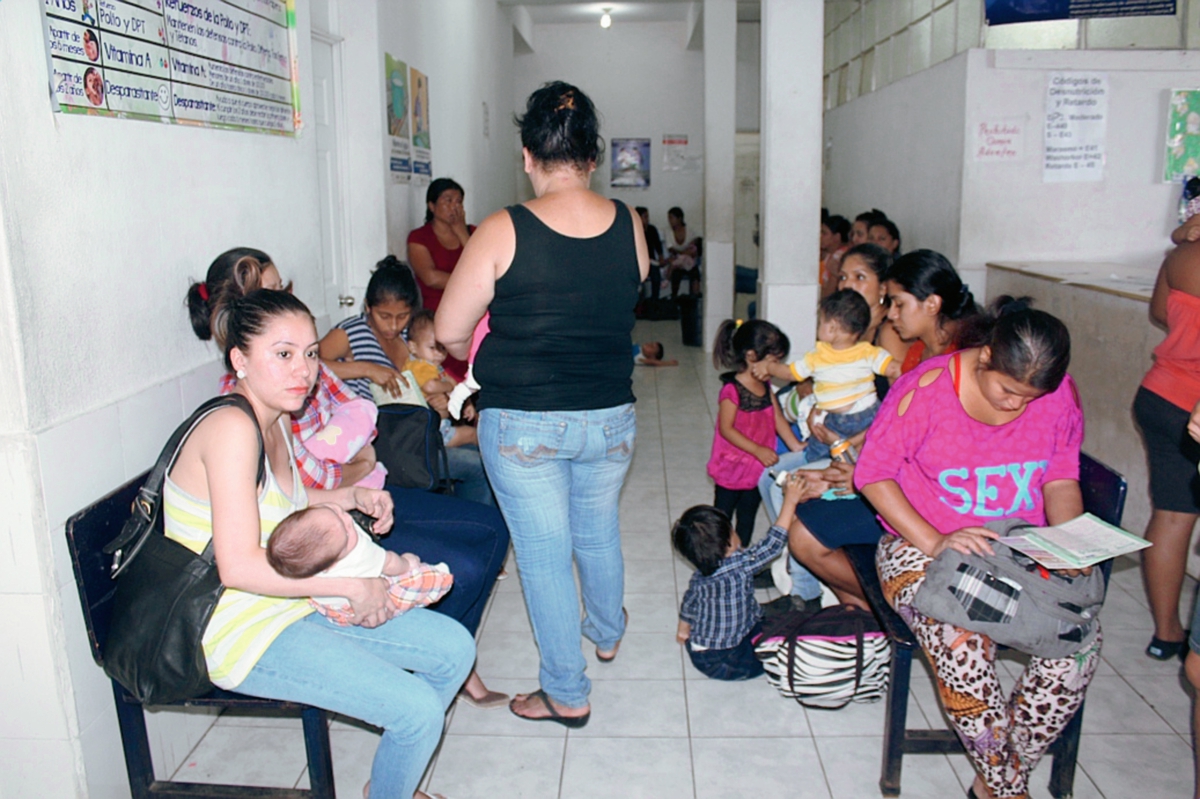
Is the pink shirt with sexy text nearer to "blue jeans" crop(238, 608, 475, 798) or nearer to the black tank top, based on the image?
the black tank top

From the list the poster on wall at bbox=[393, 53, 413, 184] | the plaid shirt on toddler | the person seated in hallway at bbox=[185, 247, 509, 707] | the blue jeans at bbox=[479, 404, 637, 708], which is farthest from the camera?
the poster on wall at bbox=[393, 53, 413, 184]

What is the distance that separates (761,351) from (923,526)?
126 centimetres

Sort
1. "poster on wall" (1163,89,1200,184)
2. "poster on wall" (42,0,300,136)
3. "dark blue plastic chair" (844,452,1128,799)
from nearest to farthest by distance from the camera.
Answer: "poster on wall" (42,0,300,136) < "dark blue plastic chair" (844,452,1128,799) < "poster on wall" (1163,89,1200,184)

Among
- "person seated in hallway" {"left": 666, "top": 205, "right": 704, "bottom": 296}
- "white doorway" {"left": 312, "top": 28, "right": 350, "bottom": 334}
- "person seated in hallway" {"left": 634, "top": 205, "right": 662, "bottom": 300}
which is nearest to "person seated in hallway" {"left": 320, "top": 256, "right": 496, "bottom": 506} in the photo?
"white doorway" {"left": 312, "top": 28, "right": 350, "bottom": 334}

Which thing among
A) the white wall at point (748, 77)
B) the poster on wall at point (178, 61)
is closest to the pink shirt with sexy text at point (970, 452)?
the poster on wall at point (178, 61)

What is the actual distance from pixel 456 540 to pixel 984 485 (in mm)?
1439

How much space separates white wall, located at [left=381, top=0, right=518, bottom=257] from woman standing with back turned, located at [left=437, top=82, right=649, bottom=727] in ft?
9.62

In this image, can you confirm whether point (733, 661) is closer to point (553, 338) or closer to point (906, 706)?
point (906, 706)

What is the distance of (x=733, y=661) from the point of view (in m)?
2.85

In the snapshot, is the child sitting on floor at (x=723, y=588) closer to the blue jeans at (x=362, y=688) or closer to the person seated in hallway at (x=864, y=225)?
the blue jeans at (x=362, y=688)

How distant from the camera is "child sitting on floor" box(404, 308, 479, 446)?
3471mm

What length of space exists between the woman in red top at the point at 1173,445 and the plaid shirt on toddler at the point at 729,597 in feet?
4.20

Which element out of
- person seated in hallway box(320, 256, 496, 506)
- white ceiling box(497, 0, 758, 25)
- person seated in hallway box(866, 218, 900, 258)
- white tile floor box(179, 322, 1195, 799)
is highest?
white ceiling box(497, 0, 758, 25)

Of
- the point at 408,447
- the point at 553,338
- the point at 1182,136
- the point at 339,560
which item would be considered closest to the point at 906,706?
the point at 553,338
